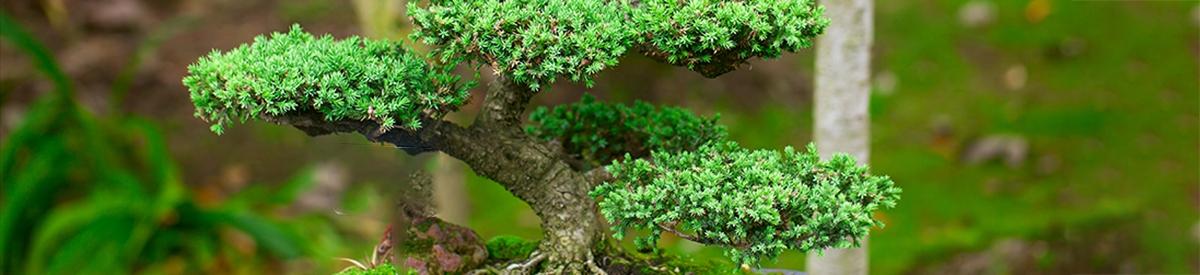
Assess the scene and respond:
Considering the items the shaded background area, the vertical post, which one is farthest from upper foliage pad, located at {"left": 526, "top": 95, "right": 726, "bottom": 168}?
the shaded background area

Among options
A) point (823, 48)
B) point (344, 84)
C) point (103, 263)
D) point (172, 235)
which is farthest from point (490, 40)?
point (172, 235)

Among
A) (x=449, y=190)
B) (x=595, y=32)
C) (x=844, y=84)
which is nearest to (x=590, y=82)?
(x=595, y=32)

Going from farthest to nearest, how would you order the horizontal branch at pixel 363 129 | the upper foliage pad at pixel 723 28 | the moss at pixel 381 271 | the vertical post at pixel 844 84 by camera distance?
the vertical post at pixel 844 84, the moss at pixel 381 271, the horizontal branch at pixel 363 129, the upper foliage pad at pixel 723 28

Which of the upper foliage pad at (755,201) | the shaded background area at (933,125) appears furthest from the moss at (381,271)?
the shaded background area at (933,125)

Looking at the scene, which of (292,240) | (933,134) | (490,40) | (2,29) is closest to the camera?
(490,40)

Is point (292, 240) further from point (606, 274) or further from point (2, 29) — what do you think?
point (606, 274)

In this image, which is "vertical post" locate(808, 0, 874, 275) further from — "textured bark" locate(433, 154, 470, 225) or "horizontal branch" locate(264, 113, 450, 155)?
"horizontal branch" locate(264, 113, 450, 155)

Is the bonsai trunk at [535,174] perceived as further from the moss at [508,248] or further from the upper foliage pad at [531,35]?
the upper foliage pad at [531,35]
